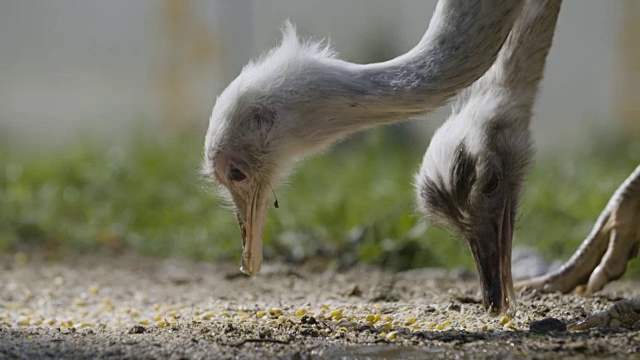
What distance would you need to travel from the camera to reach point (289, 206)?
8.42 metres

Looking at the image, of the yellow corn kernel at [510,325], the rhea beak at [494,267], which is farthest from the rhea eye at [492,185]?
the yellow corn kernel at [510,325]

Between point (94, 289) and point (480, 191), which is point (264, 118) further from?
point (94, 289)

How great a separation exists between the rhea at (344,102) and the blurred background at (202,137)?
0.49m

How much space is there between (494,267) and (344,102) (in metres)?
0.82

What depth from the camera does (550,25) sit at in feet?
16.6

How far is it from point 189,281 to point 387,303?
5.75 feet

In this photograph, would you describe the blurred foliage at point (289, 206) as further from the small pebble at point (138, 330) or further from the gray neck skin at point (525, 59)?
the small pebble at point (138, 330)

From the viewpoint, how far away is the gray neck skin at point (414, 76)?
4.39 m

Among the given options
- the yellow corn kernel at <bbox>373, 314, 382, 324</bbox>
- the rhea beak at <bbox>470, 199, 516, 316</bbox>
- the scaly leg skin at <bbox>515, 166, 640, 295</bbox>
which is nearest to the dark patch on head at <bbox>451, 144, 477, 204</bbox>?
the rhea beak at <bbox>470, 199, 516, 316</bbox>

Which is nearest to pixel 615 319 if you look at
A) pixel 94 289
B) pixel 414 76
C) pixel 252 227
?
pixel 414 76

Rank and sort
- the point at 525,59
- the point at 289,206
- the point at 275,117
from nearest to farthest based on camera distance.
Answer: the point at 275,117 → the point at 525,59 → the point at 289,206

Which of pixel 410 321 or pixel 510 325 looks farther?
pixel 410 321

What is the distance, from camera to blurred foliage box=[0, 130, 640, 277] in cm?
719

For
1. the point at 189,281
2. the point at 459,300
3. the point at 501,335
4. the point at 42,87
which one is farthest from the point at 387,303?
the point at 42,87
